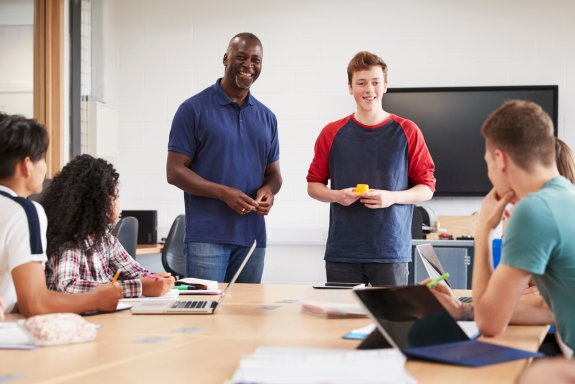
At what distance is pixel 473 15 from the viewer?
5.81 metres

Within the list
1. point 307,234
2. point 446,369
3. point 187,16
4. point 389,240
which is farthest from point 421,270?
point 446,369

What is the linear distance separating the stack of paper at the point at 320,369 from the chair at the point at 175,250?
4085mm

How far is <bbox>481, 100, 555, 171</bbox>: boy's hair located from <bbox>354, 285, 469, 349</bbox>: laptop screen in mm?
400

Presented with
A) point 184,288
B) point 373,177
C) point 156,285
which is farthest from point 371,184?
point 156,285

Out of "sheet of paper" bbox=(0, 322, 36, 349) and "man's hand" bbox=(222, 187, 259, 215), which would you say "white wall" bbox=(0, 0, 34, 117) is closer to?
"man's hand" bbox=(222, 187, 259, 215)

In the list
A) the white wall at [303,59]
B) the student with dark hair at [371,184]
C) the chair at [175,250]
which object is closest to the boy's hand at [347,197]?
the student with dark hair at [371,184]

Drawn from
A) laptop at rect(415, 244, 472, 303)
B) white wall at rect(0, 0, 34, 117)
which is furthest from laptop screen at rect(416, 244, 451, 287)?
white wall at rect(0, 0, 34, 117)

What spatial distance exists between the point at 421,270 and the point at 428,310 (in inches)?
128

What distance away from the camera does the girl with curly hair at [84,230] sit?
7.48ft

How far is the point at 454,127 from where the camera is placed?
582 centimetres

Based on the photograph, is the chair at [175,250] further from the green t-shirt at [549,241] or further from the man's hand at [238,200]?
the green t-shirt at [549,241]

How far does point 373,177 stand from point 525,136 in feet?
4.29

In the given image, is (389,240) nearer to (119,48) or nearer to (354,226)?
(354,226)

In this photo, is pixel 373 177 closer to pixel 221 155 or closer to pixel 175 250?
pixel 221 155
